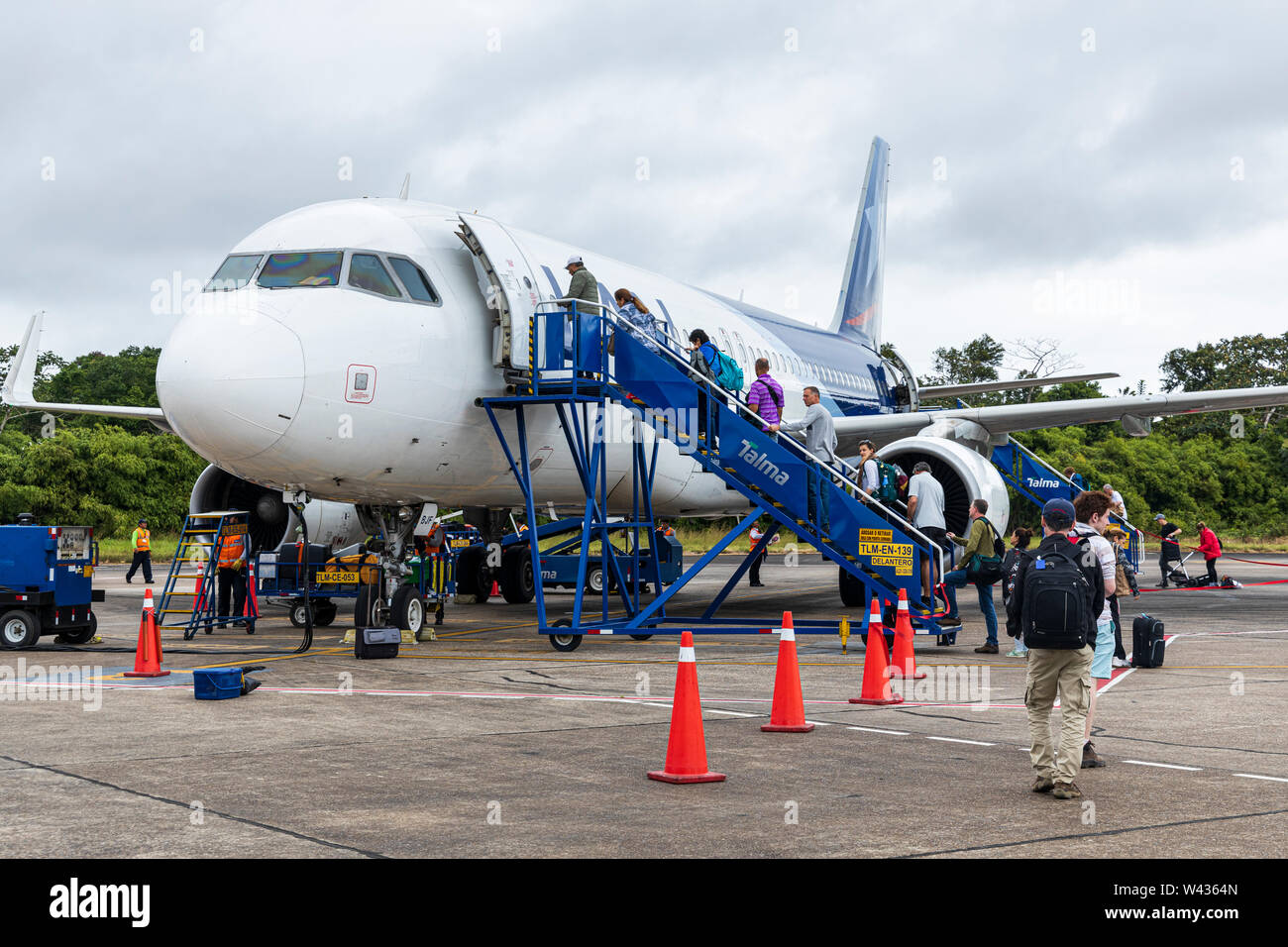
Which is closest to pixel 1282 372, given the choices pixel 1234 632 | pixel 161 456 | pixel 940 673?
pixel 161 456

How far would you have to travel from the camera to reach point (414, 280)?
507 inches

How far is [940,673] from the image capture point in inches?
466

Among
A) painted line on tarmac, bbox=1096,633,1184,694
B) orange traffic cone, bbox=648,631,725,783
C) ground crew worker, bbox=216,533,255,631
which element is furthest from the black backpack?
ground crew worker, bbox=216,533,255,631

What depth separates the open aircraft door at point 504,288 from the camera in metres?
13.3

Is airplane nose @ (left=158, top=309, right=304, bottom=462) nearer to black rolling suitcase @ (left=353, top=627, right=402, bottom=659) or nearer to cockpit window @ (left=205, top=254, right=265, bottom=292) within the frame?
cockpit window @ (left=205, top=254, right=265, bottom=292)

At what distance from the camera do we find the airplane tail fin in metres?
30.5

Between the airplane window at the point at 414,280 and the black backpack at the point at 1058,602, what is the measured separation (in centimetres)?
767

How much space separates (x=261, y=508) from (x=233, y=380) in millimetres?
6892

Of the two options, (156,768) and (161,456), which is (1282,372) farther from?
(156,768)

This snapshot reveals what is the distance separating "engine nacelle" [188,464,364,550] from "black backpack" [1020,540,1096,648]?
11720 millimetres
